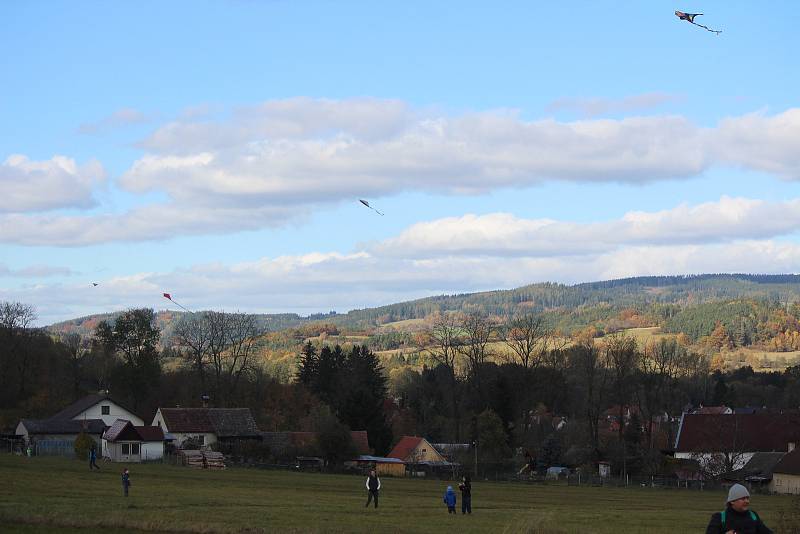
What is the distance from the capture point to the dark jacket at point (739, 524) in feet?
36.4

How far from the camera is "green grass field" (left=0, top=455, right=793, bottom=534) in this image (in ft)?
93.8

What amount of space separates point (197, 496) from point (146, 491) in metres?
3.01

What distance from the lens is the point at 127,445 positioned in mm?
73312

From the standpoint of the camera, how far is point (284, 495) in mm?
42719

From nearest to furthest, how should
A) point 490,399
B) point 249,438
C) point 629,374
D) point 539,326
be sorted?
point 249,438 → point 490,399 → point 629,374 → point 539,326

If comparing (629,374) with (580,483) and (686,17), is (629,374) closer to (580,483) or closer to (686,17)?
(580,483)

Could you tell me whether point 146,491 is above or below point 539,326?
below

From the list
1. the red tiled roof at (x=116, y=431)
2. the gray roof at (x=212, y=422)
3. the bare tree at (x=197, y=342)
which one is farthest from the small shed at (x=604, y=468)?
the bare tree at (x=197, y=342)

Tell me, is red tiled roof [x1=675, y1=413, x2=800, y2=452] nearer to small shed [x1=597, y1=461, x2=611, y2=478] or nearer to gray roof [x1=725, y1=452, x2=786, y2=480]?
gray roof [x1=725, y1=452, x2=786, y2=480]

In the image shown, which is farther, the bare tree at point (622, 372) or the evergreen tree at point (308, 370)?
the evergreen tree at point (308, 370)

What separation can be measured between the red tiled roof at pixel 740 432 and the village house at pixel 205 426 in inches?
1506

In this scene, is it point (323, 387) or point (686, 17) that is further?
point (323, 387)

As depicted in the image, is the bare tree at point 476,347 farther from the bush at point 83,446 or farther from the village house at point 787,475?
the bush at point 83,446

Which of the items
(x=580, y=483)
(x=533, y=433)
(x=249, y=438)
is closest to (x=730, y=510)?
(x=580, y=483)
